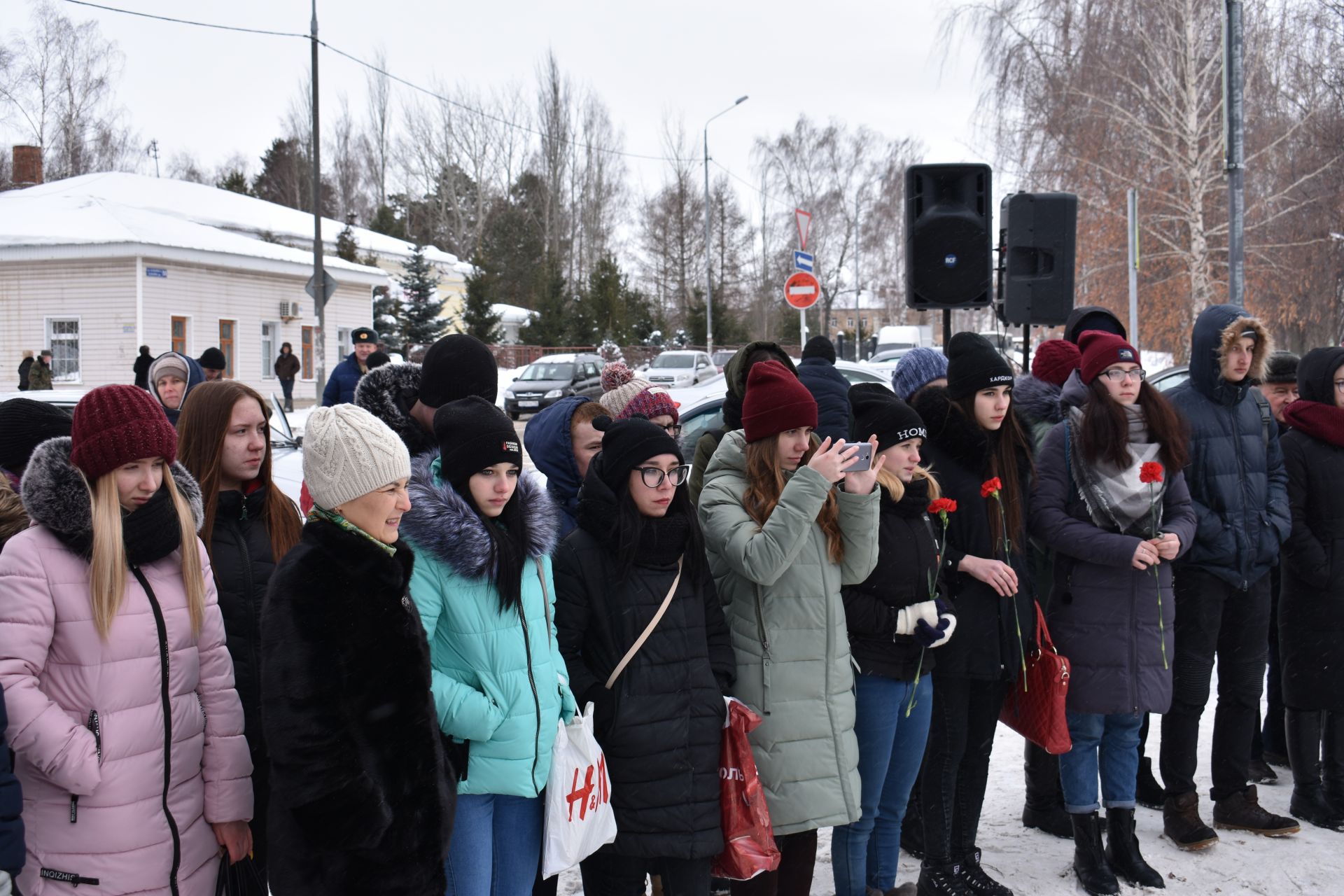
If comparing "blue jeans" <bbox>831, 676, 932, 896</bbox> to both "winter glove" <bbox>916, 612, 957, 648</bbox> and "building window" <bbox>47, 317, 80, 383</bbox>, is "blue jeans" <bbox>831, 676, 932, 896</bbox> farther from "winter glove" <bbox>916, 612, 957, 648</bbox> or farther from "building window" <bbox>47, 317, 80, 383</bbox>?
"building window" <bbox>47, 317, 80, 383</bbox>

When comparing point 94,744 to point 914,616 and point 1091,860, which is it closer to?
point 914,616

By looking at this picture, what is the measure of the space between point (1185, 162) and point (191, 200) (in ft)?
95.3

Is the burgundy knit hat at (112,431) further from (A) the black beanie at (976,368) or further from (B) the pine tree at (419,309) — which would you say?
(B) the pine tree at (419,309)

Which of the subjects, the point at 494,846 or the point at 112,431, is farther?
the point at 494,846

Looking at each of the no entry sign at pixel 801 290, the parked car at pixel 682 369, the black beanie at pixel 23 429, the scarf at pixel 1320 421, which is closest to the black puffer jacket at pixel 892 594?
the scarf at pixel 1320 421

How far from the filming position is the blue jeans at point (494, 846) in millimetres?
3084

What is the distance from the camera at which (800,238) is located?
40.0 feet

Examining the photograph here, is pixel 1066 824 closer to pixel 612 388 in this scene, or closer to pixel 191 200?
pixel 612 388

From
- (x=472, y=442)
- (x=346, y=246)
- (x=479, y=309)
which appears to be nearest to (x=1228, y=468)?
(x=472, y=442)

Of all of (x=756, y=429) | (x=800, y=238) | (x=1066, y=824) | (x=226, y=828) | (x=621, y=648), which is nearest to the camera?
(x=226, y=828)

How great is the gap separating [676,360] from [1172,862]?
2912 centimetres

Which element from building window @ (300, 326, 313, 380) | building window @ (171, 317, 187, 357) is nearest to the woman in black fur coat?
building window @ (171, 317, 187, 357)

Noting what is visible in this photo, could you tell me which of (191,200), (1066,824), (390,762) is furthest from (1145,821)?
(191,200)

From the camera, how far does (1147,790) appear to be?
5230mm
